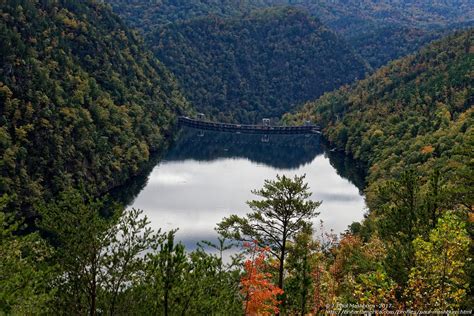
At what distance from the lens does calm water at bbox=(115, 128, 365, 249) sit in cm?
8556

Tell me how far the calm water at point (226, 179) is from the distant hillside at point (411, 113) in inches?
268

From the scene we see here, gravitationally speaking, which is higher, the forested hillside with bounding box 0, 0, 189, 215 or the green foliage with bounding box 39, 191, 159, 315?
the forested hillside with bounding box 0, 0, 189, 215

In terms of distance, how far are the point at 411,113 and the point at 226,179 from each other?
158 feet

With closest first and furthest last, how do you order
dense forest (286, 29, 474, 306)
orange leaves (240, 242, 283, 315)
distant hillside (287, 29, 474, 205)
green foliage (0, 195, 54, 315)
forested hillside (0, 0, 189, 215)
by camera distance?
green foliage (0, 195, 54, 315) < orange leaves (240, 242, 283, 315) < dense forest (286, 29, 474, 306) < forested hillside (0, 0, 189, 215) < distant hillside (287, 29, 474, 205)

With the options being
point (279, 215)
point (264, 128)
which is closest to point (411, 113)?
point (264, 128)

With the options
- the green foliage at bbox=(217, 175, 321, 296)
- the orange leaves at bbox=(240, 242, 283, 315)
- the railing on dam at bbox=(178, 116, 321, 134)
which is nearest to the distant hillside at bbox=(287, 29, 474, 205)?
the railing on dam at bbox=(178, 116, 321, 134)

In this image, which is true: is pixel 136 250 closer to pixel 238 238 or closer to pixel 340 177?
pixel 238 238

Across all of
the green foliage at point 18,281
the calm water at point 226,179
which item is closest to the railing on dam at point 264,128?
the calm water at point 226,179

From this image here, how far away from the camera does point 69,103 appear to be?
10525cm

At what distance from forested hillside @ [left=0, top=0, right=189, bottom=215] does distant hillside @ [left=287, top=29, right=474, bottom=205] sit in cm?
4988

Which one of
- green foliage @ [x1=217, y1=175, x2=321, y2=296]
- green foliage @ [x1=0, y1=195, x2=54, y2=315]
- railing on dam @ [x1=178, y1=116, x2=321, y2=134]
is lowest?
green foliage @ [x1=0, y1=195, x2=54, y2=315]

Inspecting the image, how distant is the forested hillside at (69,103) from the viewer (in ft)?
284

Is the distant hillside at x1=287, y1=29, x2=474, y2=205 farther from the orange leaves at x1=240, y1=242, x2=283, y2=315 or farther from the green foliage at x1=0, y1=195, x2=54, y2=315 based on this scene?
the green foliage at x1=0, y1=195, x2=54, y2=315

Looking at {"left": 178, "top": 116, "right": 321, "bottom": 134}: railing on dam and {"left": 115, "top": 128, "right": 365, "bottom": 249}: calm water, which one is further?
{"left": 178, "top": 116, "right": 321, "bottom": 134}: railing on dam
